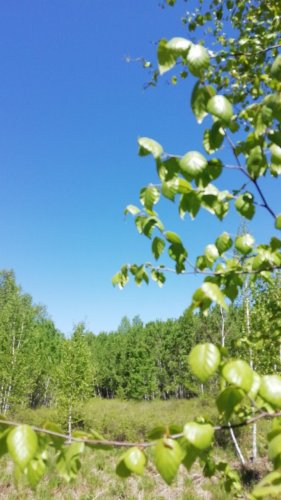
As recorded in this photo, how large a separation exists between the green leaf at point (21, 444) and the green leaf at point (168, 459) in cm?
37

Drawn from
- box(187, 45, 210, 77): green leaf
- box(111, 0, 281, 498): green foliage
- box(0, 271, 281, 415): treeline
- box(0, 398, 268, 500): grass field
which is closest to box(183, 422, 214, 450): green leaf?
box(111, 0, 281, 498): green foliage

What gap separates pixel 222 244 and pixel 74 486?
1284 cm

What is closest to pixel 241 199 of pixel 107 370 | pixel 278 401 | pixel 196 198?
pixel 196 198

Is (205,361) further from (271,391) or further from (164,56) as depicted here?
(164,56)

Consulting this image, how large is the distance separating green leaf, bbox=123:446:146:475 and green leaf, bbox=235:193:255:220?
A: 1161 millimetres

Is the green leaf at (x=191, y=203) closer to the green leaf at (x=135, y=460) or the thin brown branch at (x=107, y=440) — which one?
the thin brown branch at (x=107, y=440)

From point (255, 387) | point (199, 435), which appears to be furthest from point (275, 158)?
point (199, 435)

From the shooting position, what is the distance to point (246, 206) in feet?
5.68

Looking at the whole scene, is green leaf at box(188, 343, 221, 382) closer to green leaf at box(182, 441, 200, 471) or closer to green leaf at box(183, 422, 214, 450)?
green leaf at box(183, 422, 214, 450)

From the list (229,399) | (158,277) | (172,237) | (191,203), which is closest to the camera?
(229,399)

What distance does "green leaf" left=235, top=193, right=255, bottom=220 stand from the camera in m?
1.73

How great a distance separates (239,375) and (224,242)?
3.34 ft

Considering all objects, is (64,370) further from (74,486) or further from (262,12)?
(262,12)

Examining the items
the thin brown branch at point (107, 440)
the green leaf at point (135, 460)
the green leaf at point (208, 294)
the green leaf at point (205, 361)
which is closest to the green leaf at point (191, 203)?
the green leaf at point (208, 294)
